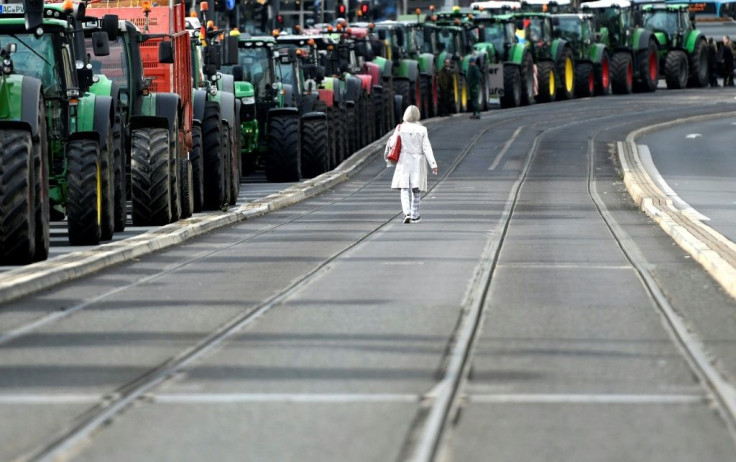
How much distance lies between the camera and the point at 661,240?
22656mm

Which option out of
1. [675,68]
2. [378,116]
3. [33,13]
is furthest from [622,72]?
[33,13]

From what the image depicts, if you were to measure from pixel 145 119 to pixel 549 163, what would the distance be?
64.8 ft

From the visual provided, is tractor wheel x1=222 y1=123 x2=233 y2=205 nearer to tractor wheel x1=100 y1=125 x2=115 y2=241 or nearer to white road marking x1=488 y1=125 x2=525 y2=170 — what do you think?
tractor wheel x1=100 y1=125 x2=115 y2=241

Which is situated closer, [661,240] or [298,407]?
[298,407]

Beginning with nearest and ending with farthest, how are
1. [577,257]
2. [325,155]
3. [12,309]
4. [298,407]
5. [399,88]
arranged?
[298,407], [12,309], [577,257], [325,155], [399,88]

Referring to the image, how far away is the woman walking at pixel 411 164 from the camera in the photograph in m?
26.0

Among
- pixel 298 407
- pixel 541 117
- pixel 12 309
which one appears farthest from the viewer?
pixel 541 117

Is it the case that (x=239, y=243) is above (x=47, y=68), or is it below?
below

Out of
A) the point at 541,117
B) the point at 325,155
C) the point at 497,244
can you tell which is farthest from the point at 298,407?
the point at 541,117

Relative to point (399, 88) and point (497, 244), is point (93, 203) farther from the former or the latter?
point (399, 88)

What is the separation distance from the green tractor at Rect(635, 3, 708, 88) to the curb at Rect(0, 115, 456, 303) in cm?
4195

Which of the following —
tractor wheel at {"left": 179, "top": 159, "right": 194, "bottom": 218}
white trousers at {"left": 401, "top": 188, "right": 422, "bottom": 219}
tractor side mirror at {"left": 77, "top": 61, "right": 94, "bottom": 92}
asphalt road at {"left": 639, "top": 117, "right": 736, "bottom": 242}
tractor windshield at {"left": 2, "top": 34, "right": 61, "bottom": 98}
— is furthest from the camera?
asphalt road at {"left": 639, "top": 117, "right": 736, "bottom": 242}

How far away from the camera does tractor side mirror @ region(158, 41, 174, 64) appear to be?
24.8 m

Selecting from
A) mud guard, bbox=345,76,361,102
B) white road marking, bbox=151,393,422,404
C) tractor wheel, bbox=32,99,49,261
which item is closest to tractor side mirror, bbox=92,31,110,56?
tractor wheel, bbox=32,99,49,261
